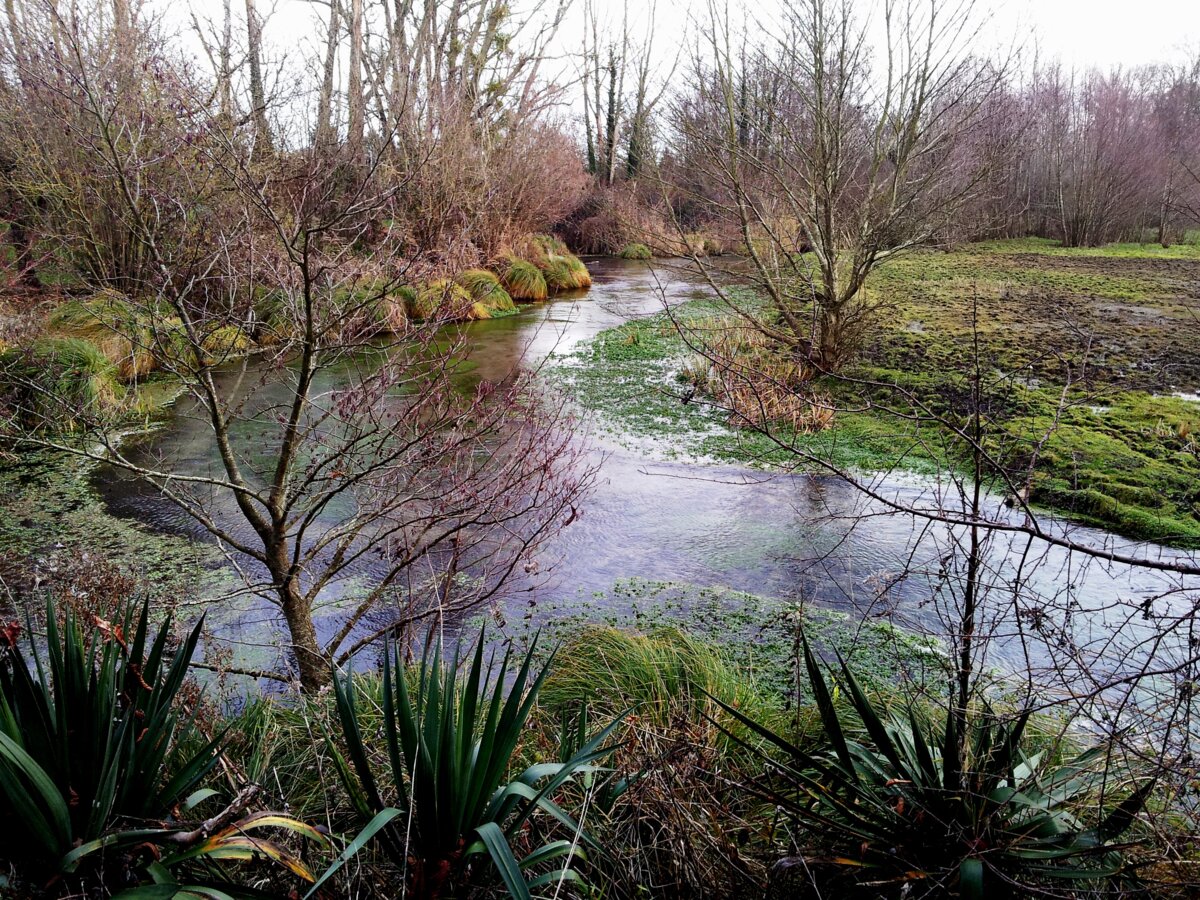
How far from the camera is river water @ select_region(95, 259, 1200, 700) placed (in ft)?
17.4

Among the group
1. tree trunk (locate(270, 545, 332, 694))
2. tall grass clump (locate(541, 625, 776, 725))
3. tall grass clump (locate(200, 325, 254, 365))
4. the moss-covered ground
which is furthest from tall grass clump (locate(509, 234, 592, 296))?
tall grass clump (locate(541, 625, 776, 725))

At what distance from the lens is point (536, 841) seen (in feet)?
8.36

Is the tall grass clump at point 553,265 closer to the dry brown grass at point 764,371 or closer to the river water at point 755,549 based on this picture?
the dry brown grass at point 764,371

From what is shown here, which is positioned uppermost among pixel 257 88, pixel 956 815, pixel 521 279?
pixel 257 88

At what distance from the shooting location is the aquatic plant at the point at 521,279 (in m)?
20.1

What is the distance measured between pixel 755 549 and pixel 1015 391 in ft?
15.8

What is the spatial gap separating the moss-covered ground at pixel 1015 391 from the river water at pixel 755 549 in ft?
1.54

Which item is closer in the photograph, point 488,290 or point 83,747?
point 83,747

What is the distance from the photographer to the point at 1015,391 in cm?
959

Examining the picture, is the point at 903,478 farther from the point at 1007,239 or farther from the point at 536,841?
the point at 1007,239

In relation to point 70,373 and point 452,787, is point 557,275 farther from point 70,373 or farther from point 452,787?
point 452,787

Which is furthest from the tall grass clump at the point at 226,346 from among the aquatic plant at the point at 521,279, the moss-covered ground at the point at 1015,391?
the aquatic plant at the point at 521,279

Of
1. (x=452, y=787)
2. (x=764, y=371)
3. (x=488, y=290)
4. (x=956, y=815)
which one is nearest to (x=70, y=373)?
(x=764, y=371)

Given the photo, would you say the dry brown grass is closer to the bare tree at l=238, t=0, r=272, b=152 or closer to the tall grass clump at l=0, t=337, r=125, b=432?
the bare tree at l=238, t=0, r=272, b=152
